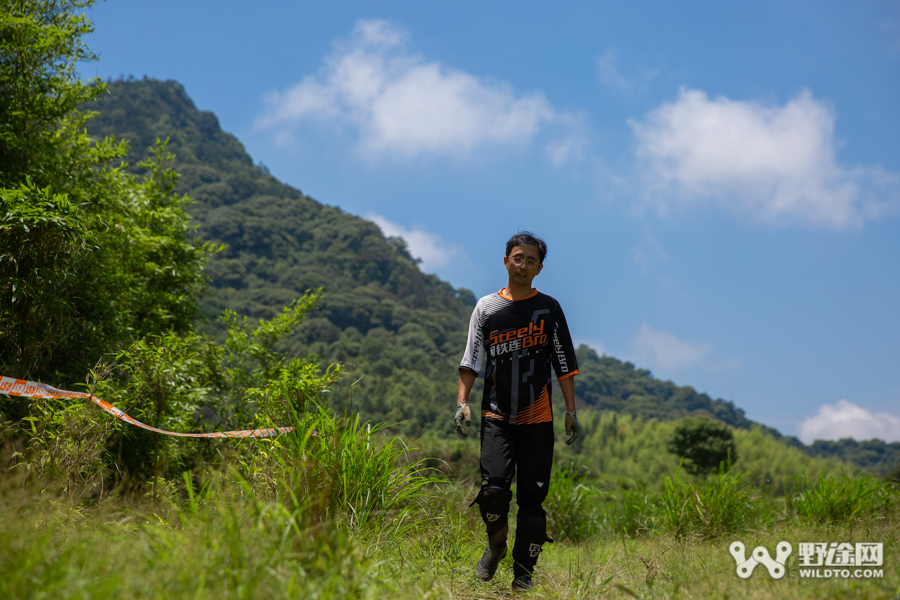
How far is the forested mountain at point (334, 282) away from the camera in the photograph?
2031 inches

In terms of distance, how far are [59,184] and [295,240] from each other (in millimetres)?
73939

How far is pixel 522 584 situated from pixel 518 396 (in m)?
0.97

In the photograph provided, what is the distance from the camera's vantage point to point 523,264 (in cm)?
332

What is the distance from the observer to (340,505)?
9.67 feet

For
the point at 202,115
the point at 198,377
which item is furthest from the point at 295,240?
the point at 198,377

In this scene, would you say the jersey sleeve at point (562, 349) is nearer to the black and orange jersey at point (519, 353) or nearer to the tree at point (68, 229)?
the black and orange jersey at point (519, 353)

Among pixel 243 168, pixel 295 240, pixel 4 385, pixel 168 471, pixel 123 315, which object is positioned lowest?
pixel 168 471

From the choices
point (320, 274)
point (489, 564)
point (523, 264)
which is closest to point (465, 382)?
point (523, 264)

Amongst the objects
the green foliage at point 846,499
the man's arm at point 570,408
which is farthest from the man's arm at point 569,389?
the green foliage at point 846,499

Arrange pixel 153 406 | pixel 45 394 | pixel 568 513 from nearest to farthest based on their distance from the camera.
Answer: pixel 45 394 → pixel 153 406 → pixel 568 513

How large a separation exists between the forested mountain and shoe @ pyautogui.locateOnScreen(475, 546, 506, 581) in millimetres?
33326

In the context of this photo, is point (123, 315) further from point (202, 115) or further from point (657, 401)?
point (202, 115)

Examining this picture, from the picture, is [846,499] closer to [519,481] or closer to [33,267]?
[519,481]

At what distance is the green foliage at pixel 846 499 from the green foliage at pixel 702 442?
78.5 feet
